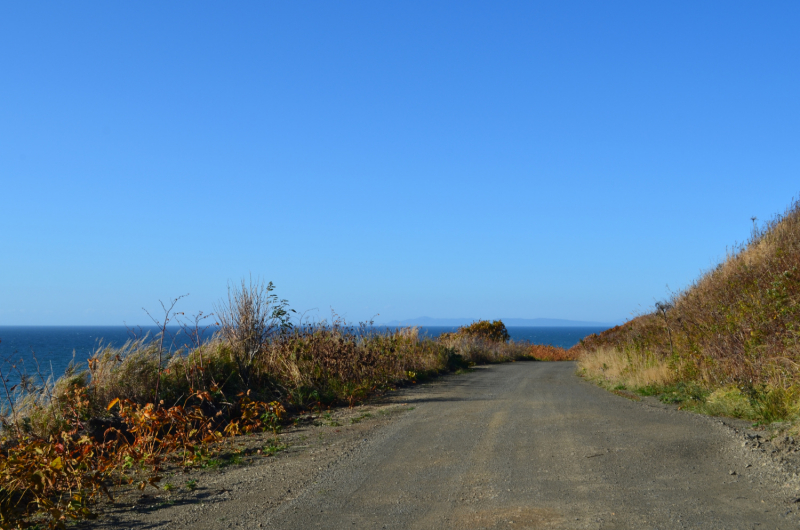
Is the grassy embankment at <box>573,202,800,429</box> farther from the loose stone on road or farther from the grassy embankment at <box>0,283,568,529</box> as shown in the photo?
the grassy embankment at <box>0,283,568,529</box>

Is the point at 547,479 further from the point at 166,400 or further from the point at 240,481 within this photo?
the point at 166,400

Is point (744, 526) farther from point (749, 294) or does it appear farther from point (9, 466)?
point (749, 294)

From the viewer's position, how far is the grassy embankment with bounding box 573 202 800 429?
9.71 m

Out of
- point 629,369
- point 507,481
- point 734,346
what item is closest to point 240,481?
point 507,481

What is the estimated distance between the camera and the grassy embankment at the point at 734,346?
31.9 feet

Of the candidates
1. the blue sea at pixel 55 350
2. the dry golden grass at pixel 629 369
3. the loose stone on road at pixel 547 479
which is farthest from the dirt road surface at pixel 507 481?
the dry golden grass at pixel 629 369

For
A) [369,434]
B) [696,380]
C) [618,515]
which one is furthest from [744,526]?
[696,380]

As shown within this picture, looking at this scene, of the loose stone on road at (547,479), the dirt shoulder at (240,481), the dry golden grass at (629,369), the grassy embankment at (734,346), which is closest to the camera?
the loose stone on road at (547,479)

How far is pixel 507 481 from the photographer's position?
6254 mm

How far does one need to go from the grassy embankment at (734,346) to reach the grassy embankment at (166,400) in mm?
6851

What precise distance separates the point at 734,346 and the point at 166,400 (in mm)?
11131

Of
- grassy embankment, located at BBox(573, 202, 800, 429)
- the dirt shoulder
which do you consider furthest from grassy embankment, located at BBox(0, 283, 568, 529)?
grassy embankment, located at BBox(573, 202, 800, 429)

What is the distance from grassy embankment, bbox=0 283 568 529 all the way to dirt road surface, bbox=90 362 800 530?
101 cm

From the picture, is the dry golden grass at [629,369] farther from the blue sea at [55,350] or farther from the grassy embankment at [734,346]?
the blue sea at [55,350]
